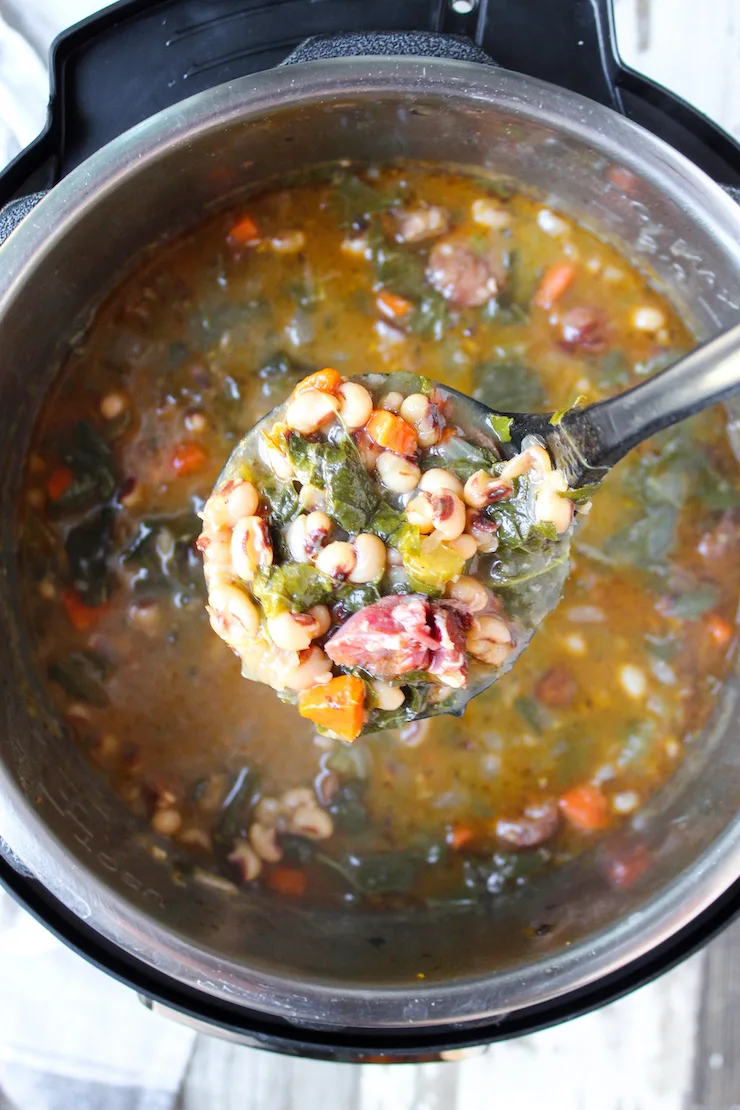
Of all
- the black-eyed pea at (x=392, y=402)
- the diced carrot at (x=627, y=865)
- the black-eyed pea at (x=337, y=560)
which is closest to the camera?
the black-eyed pea at (x=337, y=560)

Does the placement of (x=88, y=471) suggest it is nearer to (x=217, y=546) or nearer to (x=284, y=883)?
(x=217, y=546)

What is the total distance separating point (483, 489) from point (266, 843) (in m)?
0.76

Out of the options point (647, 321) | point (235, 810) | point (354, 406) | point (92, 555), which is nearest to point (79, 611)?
point (92, 555)

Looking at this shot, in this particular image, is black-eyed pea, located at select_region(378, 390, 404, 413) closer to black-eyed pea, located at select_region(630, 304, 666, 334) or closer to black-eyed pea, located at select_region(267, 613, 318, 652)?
black-eyed pea, located at select_region(267, 613, 318, 652)

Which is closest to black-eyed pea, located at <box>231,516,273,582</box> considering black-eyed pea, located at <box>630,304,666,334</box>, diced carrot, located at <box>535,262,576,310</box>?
diced carrot, located at <box>535,262,576,310</box>

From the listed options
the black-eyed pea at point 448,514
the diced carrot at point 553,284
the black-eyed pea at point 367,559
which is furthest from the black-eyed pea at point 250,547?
the diced carrot at point 553,284

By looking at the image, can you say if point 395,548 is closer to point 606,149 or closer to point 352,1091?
point 606,149

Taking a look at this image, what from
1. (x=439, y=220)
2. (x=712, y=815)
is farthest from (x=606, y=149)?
(x=712, y=815)

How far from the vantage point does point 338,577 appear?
121 centimetres

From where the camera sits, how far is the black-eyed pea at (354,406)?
1234 millimetres

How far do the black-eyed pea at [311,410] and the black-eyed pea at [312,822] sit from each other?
0.68 meters

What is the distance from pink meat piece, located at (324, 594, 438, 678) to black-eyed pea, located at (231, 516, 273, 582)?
137 mm

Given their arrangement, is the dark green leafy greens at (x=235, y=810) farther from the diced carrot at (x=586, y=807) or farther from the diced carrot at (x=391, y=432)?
the diced carrot at (x=391, y=432)

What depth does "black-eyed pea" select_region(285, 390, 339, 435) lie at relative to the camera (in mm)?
1231
